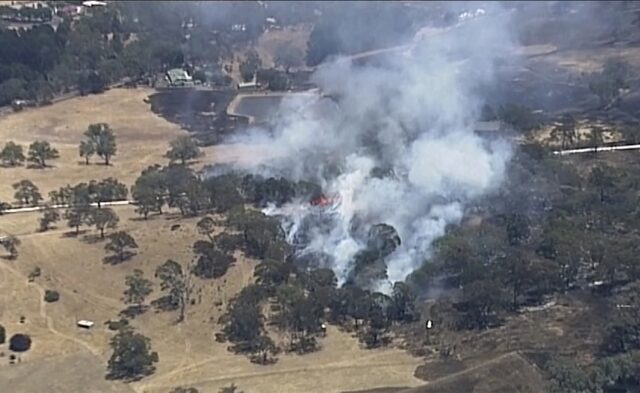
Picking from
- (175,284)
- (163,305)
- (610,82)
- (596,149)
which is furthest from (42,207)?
(610,82)

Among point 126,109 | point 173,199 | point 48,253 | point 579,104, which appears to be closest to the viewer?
point 48,253

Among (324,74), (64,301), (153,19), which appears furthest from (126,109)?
(64,301)

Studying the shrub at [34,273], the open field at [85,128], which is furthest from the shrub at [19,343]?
the open field at [85,128]

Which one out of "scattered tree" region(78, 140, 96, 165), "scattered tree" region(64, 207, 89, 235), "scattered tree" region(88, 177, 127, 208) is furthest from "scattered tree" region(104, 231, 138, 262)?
"scattered tree" region(78, 140, 96, 165)

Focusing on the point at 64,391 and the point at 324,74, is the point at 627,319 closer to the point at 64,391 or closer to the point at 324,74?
the point at 64,391

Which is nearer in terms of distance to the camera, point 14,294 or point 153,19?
point 14,294

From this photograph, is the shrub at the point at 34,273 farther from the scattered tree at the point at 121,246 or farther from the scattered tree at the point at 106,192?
the scattered tree at the point at 106,192
